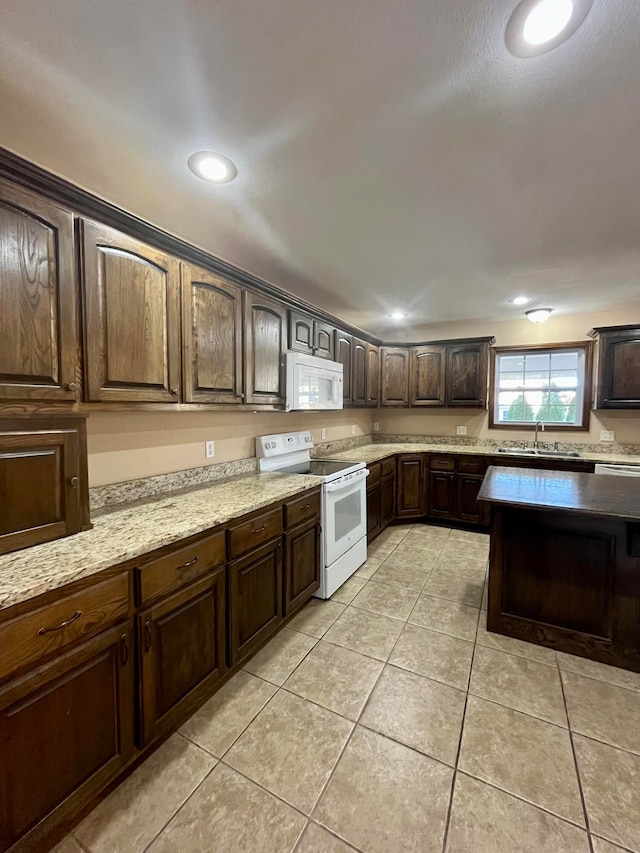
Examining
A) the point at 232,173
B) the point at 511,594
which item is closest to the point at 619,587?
the point at 511,594

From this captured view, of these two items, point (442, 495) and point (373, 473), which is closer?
point (373, 473)

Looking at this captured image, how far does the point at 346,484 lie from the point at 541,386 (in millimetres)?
3096

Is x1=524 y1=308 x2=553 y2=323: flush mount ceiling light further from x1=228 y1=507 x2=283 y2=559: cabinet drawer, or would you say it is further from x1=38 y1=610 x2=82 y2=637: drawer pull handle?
x1=38 y1=610 x2=82 y2=637: drawer pull handle

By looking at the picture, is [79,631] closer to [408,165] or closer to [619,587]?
[408,165]

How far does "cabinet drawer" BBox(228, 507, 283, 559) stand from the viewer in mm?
1820

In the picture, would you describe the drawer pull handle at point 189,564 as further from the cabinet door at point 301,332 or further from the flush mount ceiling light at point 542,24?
the flush mount ceiling light at point 542,24

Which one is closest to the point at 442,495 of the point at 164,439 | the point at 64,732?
the point at 164,439

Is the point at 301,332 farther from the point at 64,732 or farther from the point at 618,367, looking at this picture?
the point at 618,367

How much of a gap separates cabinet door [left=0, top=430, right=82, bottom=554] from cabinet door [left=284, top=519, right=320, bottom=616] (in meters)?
1.21

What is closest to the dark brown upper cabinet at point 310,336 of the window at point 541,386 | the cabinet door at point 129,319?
the cabinet door at point 129,319

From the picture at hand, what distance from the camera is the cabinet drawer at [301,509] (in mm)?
2254

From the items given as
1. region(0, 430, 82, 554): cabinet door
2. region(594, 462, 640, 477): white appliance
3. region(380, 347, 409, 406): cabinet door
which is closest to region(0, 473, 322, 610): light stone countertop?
region(0, 430, 82, 554): cabinet door

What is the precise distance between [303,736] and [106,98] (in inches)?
104

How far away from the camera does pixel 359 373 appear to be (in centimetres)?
414
